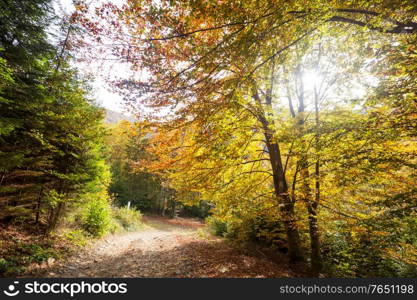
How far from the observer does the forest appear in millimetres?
3219

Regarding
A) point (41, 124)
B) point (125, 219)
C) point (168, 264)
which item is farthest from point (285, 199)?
point (125, 219)

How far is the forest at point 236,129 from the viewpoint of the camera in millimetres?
3219

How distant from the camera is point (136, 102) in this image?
13.8ft

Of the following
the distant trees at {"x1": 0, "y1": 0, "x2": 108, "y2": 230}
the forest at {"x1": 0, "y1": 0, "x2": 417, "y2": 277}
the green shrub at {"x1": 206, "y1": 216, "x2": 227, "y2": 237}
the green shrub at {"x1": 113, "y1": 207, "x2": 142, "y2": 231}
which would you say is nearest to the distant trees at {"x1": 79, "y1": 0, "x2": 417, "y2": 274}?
the forest at {"x1": 0, "y1": 0, "x2": 417, "y2": 277}

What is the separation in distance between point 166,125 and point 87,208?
7.08 metres

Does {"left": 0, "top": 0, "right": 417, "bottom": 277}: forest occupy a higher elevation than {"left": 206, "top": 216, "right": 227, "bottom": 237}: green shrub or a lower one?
higher

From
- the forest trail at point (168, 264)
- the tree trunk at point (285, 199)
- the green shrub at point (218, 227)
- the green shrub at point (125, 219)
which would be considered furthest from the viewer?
the green shrub at point (125, 219)

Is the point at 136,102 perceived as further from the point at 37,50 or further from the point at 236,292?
the point at 37,50

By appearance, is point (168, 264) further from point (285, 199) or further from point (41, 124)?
point (41, 124)

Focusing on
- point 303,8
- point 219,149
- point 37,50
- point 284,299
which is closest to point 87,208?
point 37,50

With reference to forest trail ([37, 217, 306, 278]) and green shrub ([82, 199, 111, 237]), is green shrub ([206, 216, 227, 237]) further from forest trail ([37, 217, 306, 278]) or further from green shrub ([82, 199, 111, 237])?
green shrub ([82, 199, 111, 237])

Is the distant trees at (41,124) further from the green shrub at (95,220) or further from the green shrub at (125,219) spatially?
the green shrub at (125,219)

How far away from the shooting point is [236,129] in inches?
193

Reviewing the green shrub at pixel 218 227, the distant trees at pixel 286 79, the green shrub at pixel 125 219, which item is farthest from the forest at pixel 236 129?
the green shrub at pixel 125 219
